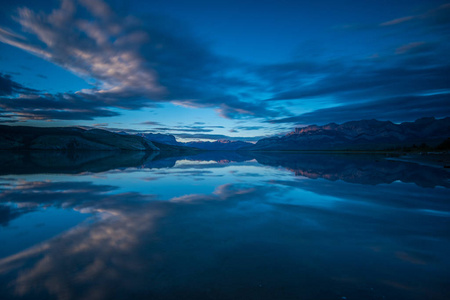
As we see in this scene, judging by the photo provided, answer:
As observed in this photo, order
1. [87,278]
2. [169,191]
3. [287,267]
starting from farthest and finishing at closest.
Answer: [169,191] < [287,267] < [87,278]

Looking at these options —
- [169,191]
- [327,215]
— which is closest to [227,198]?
[169,191]

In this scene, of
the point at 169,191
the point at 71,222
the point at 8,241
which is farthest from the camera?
the point at 169,191

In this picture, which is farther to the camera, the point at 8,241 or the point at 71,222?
the point at 71,222

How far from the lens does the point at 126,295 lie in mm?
3945

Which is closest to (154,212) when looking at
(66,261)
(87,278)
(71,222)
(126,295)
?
(71,222)

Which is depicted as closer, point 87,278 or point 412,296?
point 412,296

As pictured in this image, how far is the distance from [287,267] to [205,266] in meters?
2.02

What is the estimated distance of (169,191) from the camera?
1410 cm

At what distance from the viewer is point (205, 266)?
16.4 ft

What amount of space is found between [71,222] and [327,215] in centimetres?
1085

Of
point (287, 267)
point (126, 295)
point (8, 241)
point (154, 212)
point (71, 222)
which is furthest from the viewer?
point (154, 212)

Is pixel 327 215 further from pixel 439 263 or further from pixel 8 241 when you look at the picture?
pixel 8 241

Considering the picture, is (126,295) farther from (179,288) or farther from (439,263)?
(439,263)

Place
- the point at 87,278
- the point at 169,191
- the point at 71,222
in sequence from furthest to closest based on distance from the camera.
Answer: the point at 169,191 → the point at 71,222 → the point at 87,278
